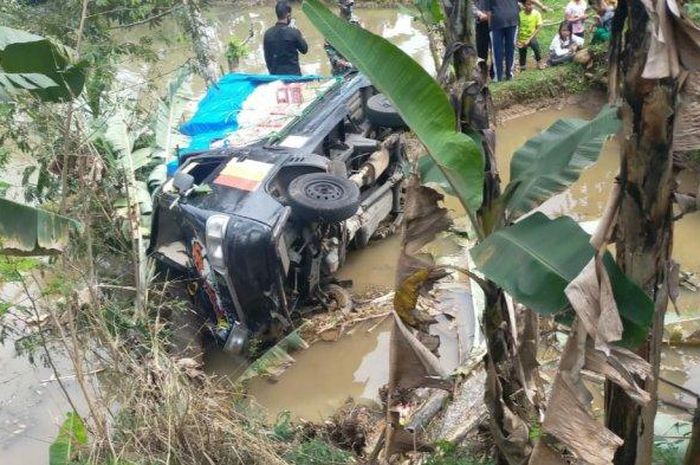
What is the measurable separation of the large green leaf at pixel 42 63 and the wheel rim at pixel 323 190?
2099 mm

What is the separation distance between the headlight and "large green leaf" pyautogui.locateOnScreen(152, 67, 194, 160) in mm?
2453

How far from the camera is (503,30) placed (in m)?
10.2

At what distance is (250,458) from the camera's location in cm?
434

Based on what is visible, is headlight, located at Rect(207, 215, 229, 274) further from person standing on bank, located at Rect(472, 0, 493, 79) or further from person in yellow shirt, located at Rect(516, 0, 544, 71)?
person in yellow shirt, located at Rect(516, 0, 544, 71)

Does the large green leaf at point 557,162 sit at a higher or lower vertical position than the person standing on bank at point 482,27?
higher

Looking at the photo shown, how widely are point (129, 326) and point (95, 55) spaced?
3.54 m

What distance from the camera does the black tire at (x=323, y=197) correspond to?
5.71 meters

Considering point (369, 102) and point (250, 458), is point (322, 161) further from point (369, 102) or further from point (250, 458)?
point (250, 458)

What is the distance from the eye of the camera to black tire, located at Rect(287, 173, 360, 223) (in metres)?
5.71

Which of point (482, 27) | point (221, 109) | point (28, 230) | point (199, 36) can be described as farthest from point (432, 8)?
point (482, 27)

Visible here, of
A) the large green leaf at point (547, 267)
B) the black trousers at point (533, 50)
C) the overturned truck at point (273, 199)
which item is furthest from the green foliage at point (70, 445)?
the black trousers at point (533, 50)

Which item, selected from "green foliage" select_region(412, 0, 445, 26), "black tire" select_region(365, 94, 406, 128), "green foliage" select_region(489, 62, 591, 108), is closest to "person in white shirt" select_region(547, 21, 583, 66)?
"green foliage" select_region(489, 62, 591, 108)

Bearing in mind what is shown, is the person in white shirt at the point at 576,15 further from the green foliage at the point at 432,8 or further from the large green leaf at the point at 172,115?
the green foliage at the point at 432,8

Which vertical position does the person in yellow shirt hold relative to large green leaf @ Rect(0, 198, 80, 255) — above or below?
below
